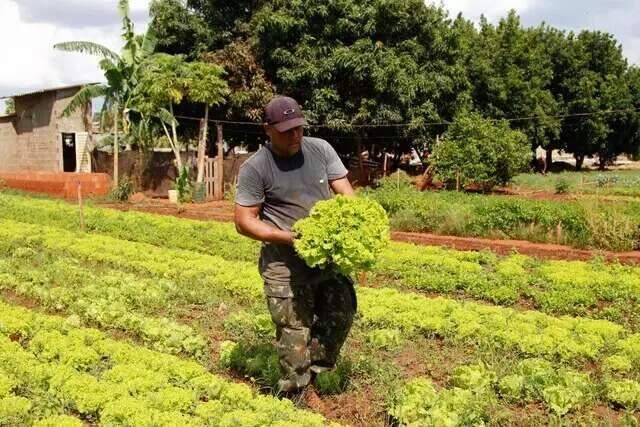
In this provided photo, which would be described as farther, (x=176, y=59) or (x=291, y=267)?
(x=176, y=59)

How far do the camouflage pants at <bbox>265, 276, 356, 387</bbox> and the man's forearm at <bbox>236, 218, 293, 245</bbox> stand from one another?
0.50 metres

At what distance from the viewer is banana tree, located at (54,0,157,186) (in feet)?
78.5

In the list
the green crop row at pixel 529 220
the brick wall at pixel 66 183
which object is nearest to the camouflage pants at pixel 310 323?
the green crop row at pixel 529 220

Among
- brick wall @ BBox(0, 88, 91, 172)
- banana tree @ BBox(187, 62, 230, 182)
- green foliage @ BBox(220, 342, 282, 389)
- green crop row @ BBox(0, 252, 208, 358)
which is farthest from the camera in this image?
brick wall @ BBox(0, 88, 91, 172)

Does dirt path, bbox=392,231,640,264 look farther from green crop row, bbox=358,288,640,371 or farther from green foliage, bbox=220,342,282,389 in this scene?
green foliage, bbox=220,342,282,389

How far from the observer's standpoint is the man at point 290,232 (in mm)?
4906

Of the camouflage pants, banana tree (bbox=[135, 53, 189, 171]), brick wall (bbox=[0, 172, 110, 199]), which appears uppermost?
banana tree (bbox=[135, 53, 189, 171])

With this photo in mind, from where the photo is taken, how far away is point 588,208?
14.3 m

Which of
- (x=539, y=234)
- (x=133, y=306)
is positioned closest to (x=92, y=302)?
(x=133, y=306)

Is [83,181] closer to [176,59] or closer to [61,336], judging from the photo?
[176,59]

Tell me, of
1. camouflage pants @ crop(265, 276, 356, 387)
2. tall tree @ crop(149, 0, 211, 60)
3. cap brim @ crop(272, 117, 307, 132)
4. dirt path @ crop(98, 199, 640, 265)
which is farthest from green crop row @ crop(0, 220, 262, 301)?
tall tree @ crop(149, 0, 211, 60)

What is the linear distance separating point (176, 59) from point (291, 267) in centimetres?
2024

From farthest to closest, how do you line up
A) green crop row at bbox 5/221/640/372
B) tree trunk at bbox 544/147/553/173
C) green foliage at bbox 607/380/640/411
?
tree trunk at bbox 544/147/553/173, green crop row at bbox 5/221/640/372, green foliage at bbox 607/380/640/411

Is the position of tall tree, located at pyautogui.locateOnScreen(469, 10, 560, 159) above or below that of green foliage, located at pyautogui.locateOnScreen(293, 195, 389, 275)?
above
